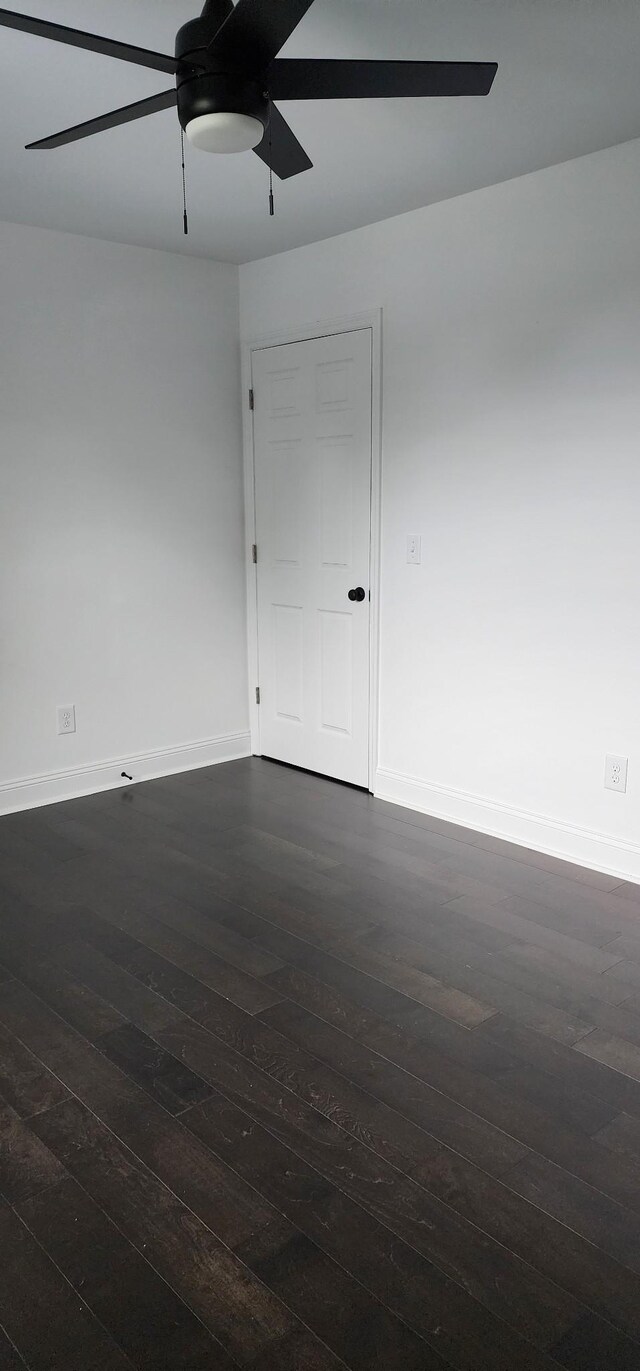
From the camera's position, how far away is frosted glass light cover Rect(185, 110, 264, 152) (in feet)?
Answer: 5.86


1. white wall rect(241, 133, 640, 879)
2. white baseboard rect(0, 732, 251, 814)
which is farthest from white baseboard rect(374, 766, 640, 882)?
white baseboard rect(0, 732, 251, 814)

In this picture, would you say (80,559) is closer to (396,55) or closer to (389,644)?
(389,644)

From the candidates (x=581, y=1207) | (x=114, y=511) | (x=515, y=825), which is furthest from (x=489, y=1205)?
(x=114, y=511)

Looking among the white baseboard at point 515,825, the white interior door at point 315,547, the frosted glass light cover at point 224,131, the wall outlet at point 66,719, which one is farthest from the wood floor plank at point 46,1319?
the white interior door at point 315,547

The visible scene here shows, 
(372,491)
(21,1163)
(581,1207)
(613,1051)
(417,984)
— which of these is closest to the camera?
(581,1207)

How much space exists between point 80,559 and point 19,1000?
2130 millimetres

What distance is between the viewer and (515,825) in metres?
3.53

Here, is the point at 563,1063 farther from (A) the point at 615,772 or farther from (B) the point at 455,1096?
(A) the point at 615,772

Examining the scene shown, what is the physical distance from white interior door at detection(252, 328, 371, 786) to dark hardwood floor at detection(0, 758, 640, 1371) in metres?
1.05

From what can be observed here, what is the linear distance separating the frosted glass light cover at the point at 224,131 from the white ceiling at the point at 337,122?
1.59ft

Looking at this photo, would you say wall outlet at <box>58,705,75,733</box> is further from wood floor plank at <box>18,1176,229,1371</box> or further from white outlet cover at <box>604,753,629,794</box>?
wood floor plank at <box>18,1176,229,1371</box>

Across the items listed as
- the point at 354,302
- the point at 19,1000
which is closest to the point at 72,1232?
the point at 19,1000

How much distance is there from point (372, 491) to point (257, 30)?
2.32 m

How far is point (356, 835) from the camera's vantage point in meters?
3.65
